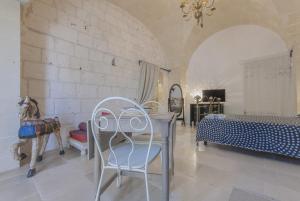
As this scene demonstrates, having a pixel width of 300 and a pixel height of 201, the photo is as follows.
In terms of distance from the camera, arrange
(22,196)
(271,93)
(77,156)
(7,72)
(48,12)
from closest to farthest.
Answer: (22,196) → (7,72) → (77,156) → (48,12) → (271,93)

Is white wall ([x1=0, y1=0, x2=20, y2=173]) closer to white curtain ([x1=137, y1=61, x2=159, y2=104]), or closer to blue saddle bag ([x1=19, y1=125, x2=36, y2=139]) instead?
blue saddle bag ([x1=19, y1=125, x2=36, y2=139])

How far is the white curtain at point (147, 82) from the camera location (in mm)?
4852

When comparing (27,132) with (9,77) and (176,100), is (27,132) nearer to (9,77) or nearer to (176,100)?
(9,77)

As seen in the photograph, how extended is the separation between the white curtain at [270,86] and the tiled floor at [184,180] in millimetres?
2895

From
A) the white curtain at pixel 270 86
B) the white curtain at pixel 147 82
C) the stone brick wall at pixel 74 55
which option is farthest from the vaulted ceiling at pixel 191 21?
the white curtain at pixel 147 82

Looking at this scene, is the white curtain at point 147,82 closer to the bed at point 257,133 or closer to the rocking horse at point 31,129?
the bed at point 257,133

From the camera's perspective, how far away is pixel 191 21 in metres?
4.85

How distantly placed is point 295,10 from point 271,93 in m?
2.24

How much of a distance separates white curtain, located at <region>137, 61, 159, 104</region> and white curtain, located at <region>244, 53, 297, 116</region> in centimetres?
292

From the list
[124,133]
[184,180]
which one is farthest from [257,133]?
[124,133]

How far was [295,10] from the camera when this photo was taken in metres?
3.50

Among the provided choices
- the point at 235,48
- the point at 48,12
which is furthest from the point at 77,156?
the point at 235,48

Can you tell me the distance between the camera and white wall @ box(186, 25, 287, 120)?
16.3ft

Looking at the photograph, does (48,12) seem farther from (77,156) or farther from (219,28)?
(219,28)
